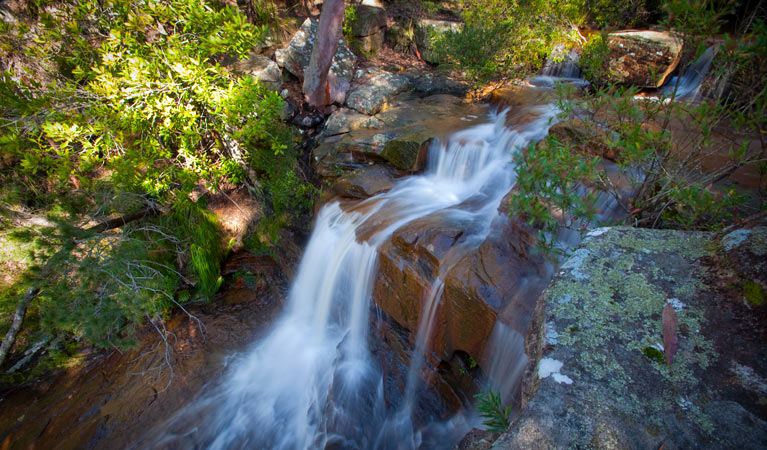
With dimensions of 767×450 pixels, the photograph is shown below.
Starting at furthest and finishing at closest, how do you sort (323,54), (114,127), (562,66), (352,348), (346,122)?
(562,66) → (323,54) → (346,122) → (352,348) → (114,127)

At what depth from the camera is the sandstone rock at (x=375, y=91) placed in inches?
293

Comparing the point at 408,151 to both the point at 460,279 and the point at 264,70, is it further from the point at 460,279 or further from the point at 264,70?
the point at 264,70

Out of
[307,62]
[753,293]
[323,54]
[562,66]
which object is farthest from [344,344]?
[562,66]

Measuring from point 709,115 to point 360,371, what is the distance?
4.45 m

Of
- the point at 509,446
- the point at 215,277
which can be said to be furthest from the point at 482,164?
the point at 215,277

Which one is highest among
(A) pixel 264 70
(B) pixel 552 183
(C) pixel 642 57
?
(C) pixel 642 57

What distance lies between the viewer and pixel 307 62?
26.0ft

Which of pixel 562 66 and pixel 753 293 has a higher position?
pixel 562 66

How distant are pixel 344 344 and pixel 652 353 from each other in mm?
4064

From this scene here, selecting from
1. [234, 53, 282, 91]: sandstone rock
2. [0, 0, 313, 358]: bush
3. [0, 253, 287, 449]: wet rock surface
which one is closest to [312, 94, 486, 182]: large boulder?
[0, 0, 313, 358]: bush

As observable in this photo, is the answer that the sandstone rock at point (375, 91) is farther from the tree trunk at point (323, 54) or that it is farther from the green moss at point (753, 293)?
the green moss at point (753, 293)

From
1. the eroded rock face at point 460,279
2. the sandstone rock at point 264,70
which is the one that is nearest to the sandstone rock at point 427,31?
the sandstone rock at point 264,70

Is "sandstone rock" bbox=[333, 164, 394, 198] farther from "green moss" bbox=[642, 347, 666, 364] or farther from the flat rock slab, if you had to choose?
"green moss" bbox=[642, 347, 666, 364]

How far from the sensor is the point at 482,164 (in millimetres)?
5461
